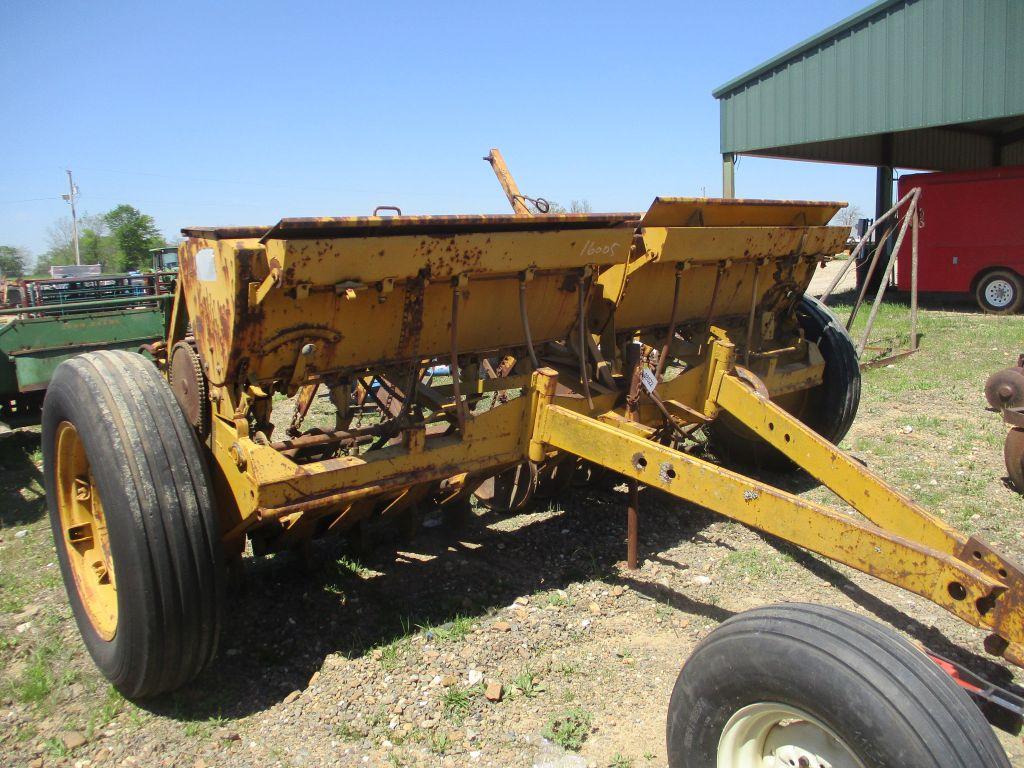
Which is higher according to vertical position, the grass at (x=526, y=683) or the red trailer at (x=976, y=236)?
the red trailer at (x=976, y=236)

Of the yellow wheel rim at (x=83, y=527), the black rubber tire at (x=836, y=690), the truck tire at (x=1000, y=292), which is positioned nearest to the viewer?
the black rubber tire at (x=836, y=690)

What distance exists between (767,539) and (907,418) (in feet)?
10.1

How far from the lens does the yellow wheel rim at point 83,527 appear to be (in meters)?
3.35

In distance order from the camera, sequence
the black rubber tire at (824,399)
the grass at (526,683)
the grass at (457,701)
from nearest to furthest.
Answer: the grass at (457,701) → the grass at (526,683) → the black rubber tire at (824,399)

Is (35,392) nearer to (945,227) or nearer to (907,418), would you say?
(907,418)

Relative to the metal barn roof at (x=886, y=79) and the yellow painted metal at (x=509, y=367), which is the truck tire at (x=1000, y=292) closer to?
the metal barn roof at (x=886, y=79)

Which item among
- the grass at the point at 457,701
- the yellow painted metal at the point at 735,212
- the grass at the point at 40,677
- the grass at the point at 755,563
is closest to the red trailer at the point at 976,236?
the yellow painted metal at the point at 735,212

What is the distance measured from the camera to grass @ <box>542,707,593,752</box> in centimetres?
278

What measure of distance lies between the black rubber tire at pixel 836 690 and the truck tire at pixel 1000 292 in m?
14.4

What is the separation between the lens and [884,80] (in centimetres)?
1342

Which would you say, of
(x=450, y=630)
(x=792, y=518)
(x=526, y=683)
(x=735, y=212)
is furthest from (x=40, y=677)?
(x=735, y=212)

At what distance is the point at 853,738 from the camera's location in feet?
6.21

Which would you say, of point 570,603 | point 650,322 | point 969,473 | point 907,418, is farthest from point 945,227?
point 570,603

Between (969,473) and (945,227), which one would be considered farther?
(945,227)
